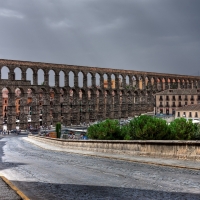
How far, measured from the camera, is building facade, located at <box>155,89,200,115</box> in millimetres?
103312

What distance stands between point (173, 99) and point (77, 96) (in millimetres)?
25912

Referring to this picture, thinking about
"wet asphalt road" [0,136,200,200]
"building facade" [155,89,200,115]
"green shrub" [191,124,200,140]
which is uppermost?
"building facade" [155,89,200,115]

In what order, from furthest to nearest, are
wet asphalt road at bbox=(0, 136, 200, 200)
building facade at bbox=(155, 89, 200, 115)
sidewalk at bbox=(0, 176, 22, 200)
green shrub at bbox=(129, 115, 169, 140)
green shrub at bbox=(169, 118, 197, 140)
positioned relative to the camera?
building facade at bbox=(155, 89, 200, 115), green shrub at bbox=(169, 118, 197, 140), green shrub at bbox=(129, 115, 169, 140), wet asphalt road at bbox=(0, 136, 200, 200), sidewalk at bbox=(0, 176, 22, 200)

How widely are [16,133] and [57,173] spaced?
6549 centimetres

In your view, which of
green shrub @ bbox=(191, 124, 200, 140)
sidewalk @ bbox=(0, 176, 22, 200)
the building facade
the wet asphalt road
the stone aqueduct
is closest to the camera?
sidewalk @ bbox=(0, 176, 22, 200)

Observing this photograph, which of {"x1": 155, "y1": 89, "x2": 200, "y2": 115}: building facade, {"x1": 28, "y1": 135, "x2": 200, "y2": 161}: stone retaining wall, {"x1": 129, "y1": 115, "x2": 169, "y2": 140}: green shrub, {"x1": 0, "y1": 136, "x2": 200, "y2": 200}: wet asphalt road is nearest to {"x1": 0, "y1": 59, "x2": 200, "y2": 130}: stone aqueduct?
{"x1": 155, "y1": 89, "x2": 200, "y2": 115}: building facade

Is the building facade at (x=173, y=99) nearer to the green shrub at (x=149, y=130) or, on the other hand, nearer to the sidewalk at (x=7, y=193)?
the green shrub at (x=149, y=130)

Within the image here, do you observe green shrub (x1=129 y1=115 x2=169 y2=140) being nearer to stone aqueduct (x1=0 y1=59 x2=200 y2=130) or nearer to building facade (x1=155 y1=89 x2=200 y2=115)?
stone aqueduct (x1=0 y1=59 x2=200 y2=130)

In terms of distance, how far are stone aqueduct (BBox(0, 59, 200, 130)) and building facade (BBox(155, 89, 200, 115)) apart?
9.51m

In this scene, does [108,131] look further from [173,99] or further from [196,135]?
[173,99]

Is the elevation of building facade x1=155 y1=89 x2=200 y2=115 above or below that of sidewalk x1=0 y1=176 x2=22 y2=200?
above

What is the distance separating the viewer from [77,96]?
9725cm

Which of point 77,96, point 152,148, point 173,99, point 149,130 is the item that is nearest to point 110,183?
point 152,148

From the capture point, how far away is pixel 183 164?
14523mm
